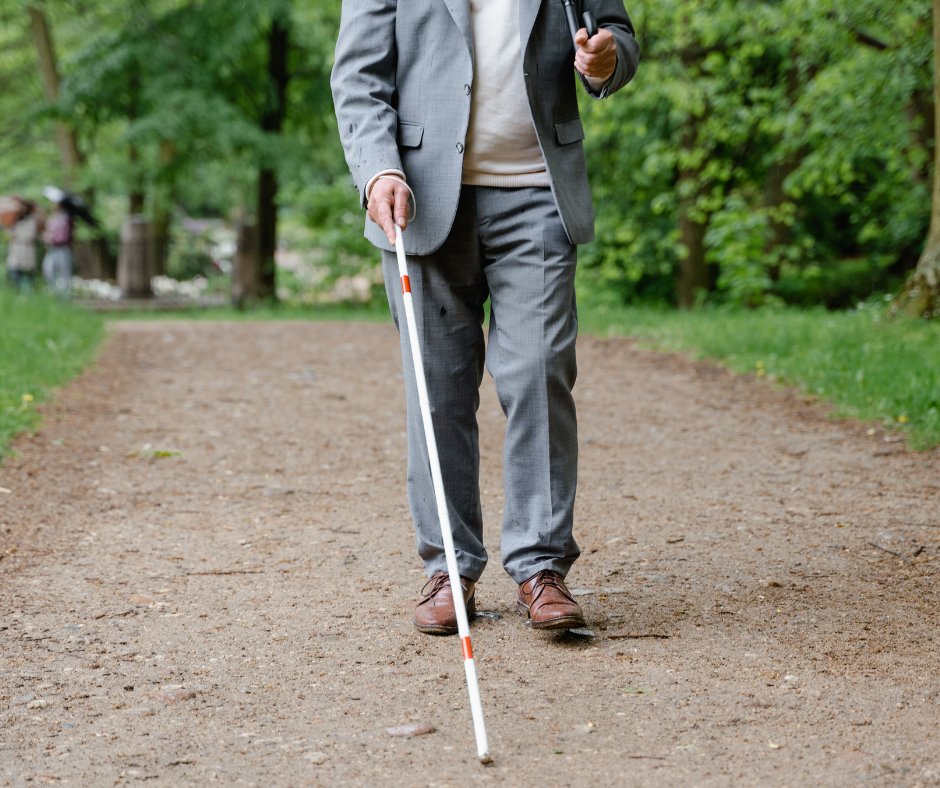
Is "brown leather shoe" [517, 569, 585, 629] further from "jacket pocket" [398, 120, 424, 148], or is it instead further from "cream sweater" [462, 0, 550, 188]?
"jacket pocket" [398, 120, 424, 148]

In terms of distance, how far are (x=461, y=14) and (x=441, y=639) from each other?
171cm

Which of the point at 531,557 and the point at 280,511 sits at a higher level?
the point at 531,557

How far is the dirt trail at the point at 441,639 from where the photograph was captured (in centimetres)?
214

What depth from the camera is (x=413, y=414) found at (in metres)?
2.89

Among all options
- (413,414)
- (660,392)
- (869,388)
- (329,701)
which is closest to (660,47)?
(660,392)

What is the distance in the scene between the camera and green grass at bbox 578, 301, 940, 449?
18.5 ft

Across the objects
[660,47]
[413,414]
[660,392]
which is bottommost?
[660,392]

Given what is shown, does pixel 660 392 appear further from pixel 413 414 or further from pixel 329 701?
pixel 329 701

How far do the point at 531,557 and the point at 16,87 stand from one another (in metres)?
28.1

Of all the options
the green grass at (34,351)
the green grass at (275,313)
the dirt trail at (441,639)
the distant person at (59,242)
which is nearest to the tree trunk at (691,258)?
the green grass at (275,313)

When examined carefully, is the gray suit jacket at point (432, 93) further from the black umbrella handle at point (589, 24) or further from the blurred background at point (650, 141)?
the blurred background at point (650, 141)

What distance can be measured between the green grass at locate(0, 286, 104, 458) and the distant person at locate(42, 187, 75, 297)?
A: 16.0 ft

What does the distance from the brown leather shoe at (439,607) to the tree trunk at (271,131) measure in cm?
1491

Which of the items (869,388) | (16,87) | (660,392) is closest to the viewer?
(869,388)
